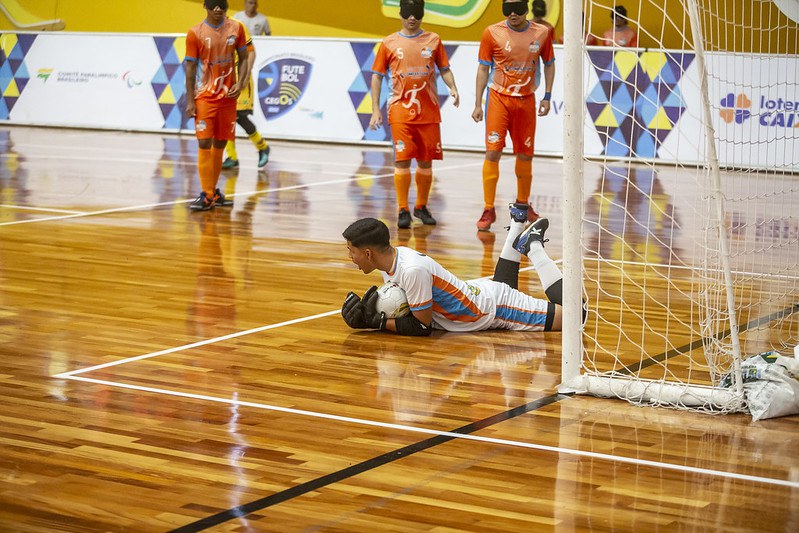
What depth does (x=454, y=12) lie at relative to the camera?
21.1m

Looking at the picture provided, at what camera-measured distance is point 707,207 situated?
5.29 meters

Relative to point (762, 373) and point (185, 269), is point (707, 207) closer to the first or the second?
point (762, 373)

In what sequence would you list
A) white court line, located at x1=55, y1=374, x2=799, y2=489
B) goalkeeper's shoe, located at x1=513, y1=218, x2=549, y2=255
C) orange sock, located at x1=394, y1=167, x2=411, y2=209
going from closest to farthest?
white court line, located at x1=55, y1=374, x2=799, y2=489 < goalkeeper's shoe, located at x1=513, y1=218, x2=549, y2=255 < orange sock, located at x1=394, y1=167, x2=411, y2=209

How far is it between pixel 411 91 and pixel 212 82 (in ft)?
6.66

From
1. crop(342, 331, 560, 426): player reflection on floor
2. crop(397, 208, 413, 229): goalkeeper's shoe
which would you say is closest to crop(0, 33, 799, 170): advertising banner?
crop(397, 208, 413, 229): goalkeeper's shoe

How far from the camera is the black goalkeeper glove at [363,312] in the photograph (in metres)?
6.41

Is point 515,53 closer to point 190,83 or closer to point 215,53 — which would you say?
point 215,53

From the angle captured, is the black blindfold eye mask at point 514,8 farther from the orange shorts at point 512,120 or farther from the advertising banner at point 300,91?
the advertising banner at point 300,91

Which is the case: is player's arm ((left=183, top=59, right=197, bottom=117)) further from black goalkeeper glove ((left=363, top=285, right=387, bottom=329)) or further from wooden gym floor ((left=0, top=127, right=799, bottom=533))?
black goalkeeper glove ((left=363, top=285, right=387, bottom=329))

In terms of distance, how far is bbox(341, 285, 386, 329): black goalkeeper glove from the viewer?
21.0ft

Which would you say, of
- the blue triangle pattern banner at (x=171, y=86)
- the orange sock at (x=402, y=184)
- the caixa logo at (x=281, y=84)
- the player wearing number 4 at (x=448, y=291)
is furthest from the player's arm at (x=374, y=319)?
the blue triangle pattern banner at (x=171, y=86)

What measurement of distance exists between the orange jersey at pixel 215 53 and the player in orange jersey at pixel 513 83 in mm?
2435

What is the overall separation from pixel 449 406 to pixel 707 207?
1.45 m

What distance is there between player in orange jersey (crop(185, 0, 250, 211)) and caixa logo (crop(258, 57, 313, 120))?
742cm
